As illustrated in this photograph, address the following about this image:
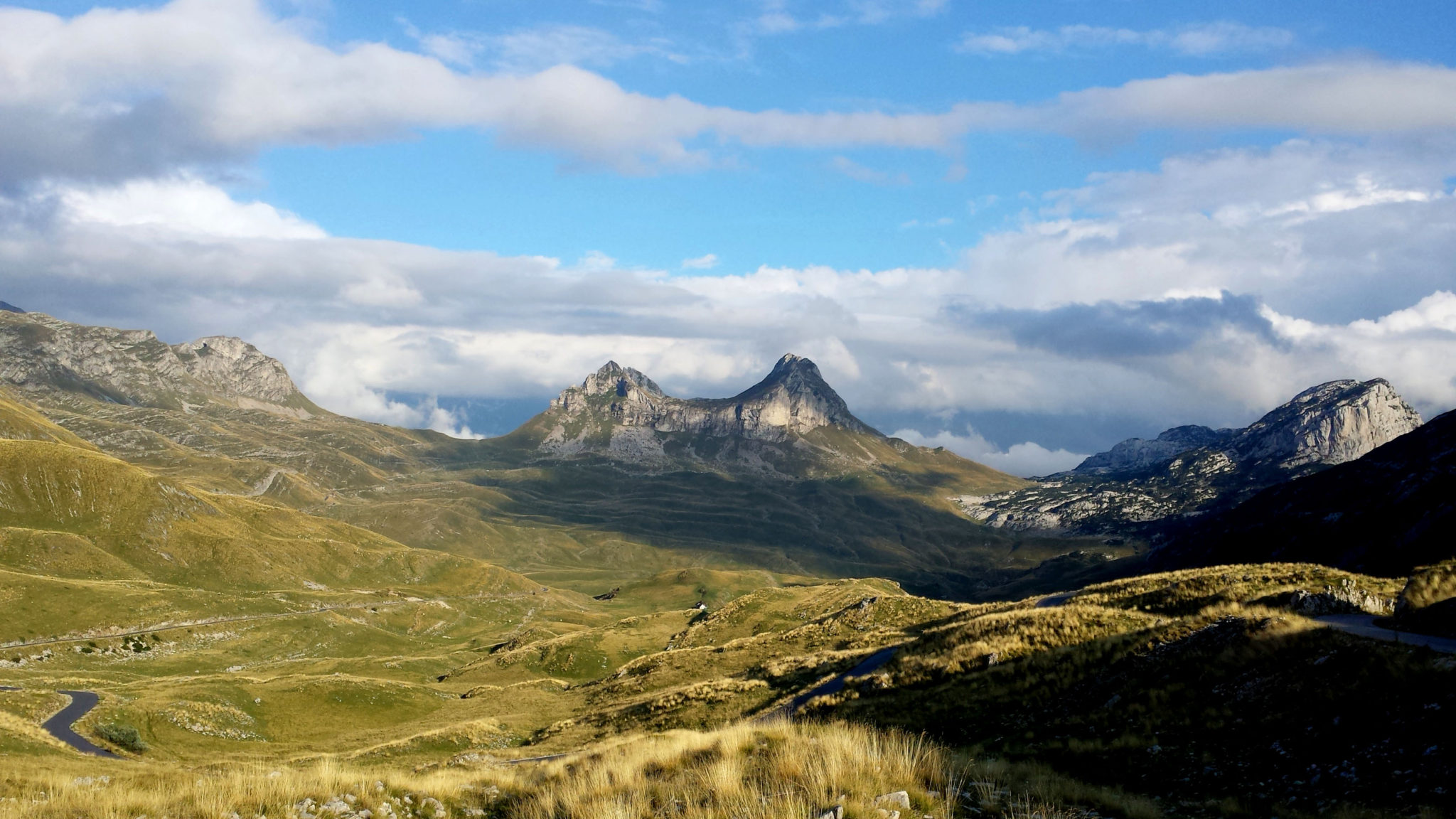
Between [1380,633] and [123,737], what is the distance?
246 feet

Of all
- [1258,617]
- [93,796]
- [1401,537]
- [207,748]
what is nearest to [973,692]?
[1258,617]

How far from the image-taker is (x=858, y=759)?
12414mm

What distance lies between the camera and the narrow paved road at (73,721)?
182 ft

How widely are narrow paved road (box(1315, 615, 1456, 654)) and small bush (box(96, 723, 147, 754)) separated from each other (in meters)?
71.8

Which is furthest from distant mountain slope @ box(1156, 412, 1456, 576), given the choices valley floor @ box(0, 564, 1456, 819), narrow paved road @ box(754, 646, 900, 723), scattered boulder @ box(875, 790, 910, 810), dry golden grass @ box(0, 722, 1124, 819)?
scattered boulder @ box(875, 790, 910, 810)

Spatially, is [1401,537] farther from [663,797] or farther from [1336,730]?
[663,797]

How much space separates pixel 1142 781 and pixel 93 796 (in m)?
19.1

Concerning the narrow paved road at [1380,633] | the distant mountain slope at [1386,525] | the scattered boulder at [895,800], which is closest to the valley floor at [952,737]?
the scattered boulder at [895,800]

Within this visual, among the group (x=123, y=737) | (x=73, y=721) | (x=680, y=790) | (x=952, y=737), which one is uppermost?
(x=680, y=790)

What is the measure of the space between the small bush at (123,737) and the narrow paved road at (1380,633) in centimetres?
7180

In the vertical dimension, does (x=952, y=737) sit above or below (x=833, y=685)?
above

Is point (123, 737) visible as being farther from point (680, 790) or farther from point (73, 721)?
point (680, 790)

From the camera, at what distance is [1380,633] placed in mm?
20250

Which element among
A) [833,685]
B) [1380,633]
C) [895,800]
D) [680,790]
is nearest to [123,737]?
[833,685]
